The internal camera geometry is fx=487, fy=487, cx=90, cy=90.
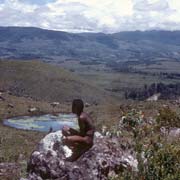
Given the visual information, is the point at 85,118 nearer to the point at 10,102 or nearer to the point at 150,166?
the point at 150,166

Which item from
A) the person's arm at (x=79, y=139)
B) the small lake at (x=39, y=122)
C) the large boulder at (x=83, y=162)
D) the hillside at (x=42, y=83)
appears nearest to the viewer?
the large boulder at (x=83, y=162)

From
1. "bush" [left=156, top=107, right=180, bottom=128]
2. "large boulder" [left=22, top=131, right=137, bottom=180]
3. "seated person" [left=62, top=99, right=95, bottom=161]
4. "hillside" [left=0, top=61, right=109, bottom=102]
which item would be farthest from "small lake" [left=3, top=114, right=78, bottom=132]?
"hillside" [left=0, top=61, right=109, bottom=102]

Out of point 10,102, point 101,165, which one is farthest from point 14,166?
point 10,102

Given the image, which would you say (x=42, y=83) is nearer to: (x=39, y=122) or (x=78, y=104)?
(x=39, y=122)

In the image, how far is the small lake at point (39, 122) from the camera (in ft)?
205

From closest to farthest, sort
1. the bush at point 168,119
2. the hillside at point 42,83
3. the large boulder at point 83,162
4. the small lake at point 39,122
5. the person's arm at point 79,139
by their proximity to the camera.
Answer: the large boulder at point 83,162 < the person's arm at point 79,139 < the bush at point 168,119 < the small lake at point 39,122 < the hillside at point 42,83

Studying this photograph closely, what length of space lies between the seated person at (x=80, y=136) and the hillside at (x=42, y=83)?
4580 inches

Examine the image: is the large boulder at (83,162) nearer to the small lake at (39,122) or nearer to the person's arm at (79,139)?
the person's arm at (79,139)

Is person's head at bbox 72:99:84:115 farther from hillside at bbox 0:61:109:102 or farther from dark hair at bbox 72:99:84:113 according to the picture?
hillside at bbox 0:61:109:102

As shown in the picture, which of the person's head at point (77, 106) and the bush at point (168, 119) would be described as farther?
the bush at point (168, 119)

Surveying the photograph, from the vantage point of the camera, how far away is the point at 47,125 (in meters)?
66.2

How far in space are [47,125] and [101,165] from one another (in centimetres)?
5468

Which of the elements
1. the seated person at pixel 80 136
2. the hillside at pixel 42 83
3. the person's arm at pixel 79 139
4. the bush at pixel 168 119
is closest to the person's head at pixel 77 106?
the seated person at pixel 80 136

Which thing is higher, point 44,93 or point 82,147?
point 82,147
